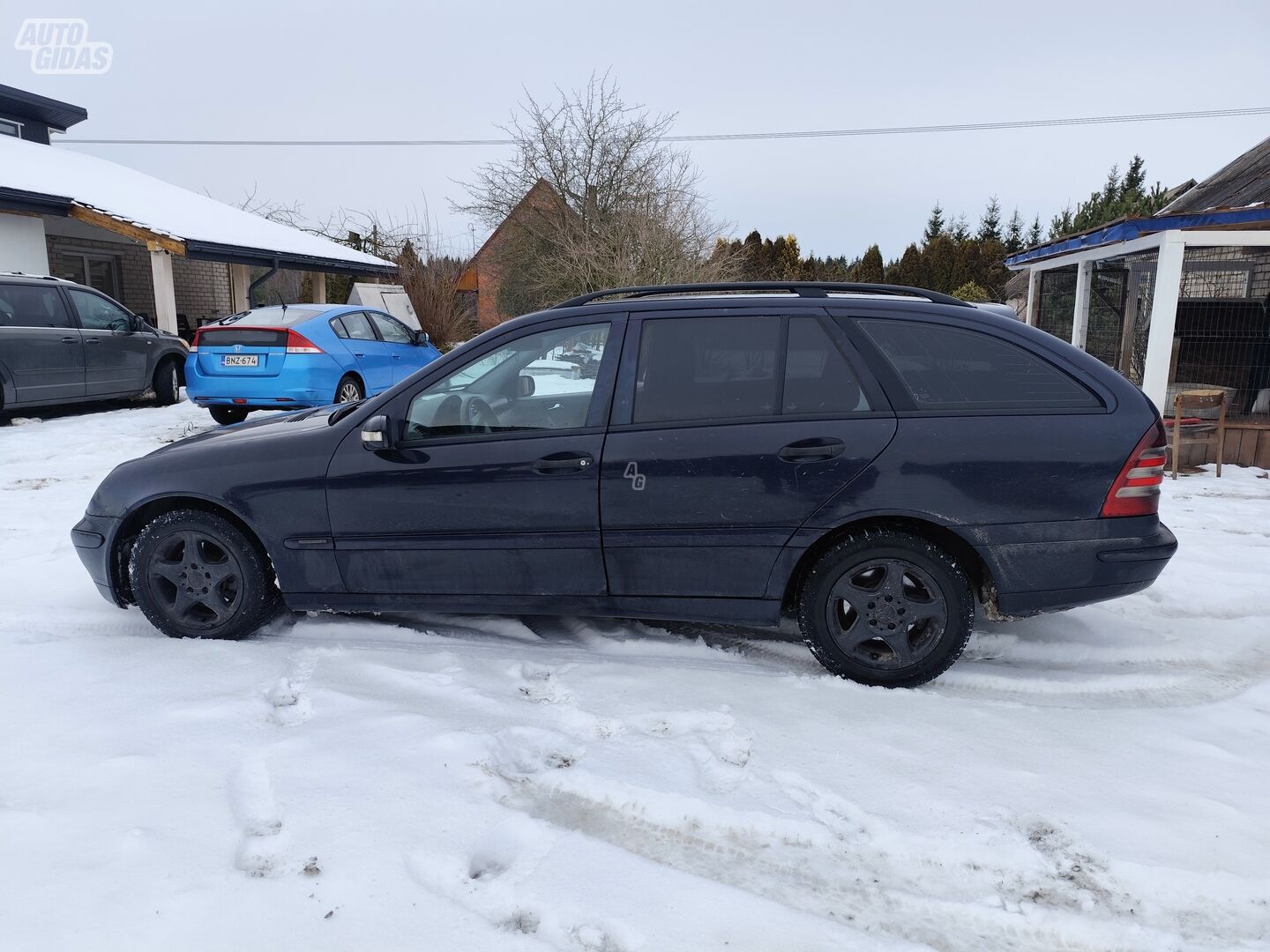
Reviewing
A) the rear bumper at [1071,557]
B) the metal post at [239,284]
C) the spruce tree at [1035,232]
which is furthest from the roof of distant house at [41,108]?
the spruce tree at [1035,232]

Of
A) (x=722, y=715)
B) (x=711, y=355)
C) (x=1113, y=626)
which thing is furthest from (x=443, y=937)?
(x=1113, y=626)

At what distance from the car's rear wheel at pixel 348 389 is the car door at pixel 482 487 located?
6.25 metres

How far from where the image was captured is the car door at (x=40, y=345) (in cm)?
938

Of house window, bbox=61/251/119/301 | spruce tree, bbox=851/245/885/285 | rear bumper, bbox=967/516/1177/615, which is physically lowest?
rear bumper, bbox=967/516/1177/615

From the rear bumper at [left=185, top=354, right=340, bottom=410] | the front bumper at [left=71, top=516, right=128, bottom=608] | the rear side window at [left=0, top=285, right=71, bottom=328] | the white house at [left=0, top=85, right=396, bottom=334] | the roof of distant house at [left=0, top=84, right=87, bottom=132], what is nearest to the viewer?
the front bumper at [left=71, top=516, right=128, bottom=608]

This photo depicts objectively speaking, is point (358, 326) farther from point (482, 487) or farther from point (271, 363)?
point (482, 487)

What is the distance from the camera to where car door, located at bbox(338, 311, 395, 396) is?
9945 millimetres

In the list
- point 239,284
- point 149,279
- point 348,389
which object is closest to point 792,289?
point 348,389

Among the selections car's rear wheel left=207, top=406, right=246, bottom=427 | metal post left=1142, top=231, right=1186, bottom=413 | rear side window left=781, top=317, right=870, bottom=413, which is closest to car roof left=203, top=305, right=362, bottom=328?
car's rear wheel left=207, top=406, right=246, bottom=427

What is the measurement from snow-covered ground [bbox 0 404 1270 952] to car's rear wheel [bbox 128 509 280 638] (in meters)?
0.13

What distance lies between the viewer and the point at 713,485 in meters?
3.30

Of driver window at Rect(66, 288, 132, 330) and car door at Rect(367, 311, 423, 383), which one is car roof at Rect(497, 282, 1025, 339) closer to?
car door at Rect(367, 311, 423, 383)

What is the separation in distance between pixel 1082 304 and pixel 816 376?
11125mm

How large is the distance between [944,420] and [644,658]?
161cm
